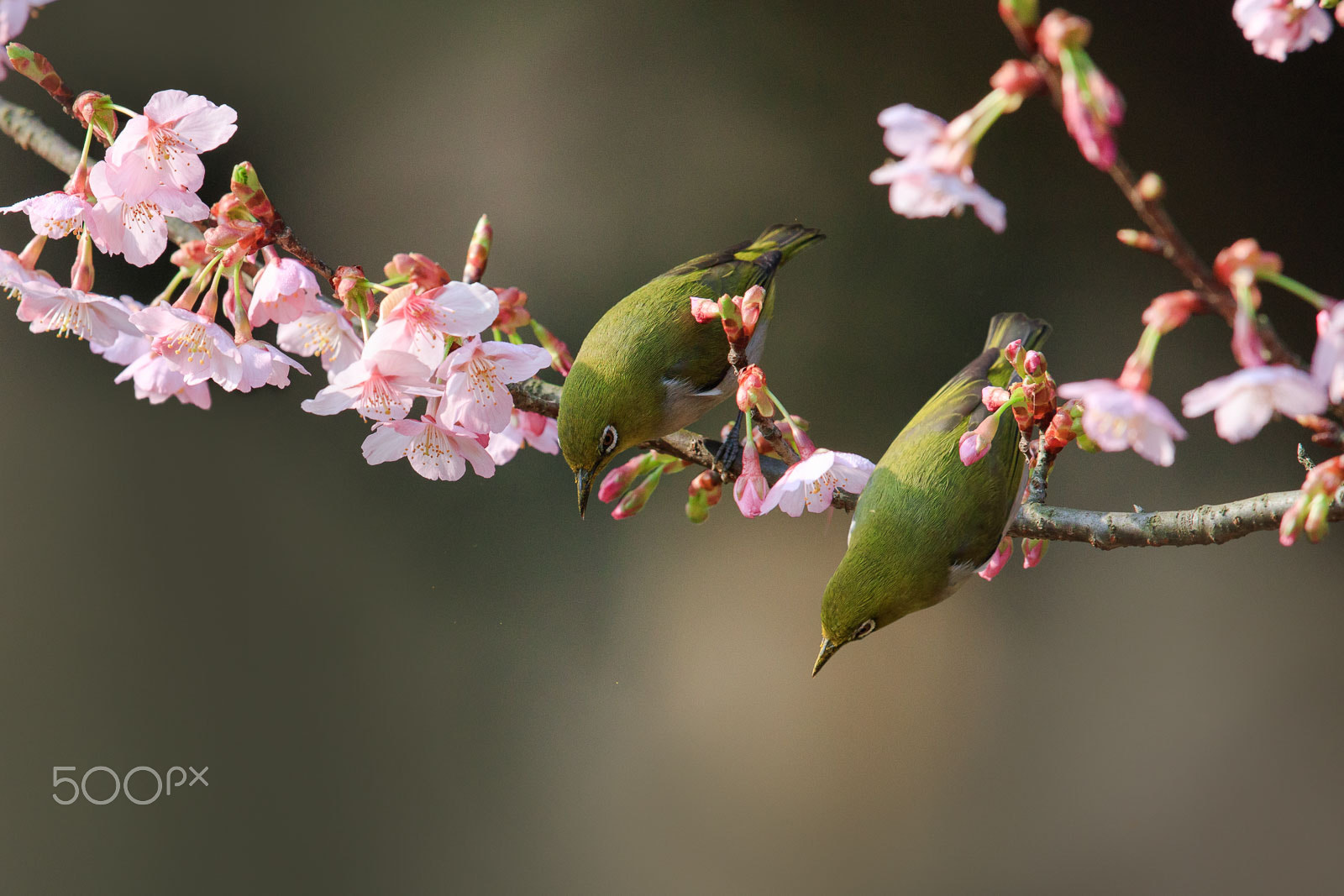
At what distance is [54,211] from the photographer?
19.9 inches

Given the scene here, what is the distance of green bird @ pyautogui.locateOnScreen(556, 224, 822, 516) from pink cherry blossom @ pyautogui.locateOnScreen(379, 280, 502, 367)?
0.56ft

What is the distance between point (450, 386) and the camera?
53 centimetres

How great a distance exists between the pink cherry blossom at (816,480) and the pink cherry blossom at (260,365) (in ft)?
0.92

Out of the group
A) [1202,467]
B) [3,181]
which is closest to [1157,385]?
[1202,467]

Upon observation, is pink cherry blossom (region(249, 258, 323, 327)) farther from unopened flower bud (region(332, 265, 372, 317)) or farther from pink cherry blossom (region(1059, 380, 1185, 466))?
pink cherry blossom (region(1059, 380, 1185, 466))

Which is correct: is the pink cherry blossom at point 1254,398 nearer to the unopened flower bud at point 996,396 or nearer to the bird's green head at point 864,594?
the unopened flower bud at point 996,396

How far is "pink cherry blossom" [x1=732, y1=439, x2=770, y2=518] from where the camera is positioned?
0.59 m

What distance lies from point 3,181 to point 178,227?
105 centimetres

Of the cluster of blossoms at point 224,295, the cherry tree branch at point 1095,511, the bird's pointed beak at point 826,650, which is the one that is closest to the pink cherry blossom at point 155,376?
the cluster of blossoms at point 224,295

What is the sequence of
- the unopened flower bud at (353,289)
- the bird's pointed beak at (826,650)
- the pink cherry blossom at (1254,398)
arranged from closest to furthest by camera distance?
the pink cherry blossom at (1254,398) < the unopened flower bud at (353,289) < the bird's pointed beak at (826,650)

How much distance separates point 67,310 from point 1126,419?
54cm

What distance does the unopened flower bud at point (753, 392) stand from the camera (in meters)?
0.51

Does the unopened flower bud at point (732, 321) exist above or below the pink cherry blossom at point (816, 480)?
above

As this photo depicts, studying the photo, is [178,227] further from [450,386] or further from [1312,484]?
[1312,484]
